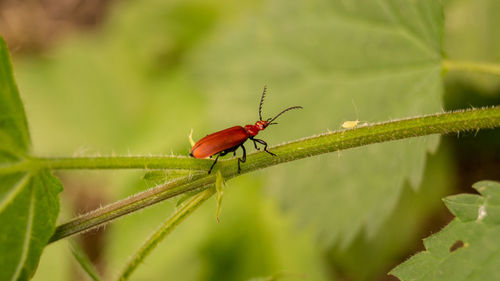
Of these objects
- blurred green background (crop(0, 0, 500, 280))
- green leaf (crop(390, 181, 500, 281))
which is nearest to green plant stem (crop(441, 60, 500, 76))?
blurred green background (crop(0, 0, 500, 280))

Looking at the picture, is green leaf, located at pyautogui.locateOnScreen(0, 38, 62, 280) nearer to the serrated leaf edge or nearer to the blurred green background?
the serrated leaf edge

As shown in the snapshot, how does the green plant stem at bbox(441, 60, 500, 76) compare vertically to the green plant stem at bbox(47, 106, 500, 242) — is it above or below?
above

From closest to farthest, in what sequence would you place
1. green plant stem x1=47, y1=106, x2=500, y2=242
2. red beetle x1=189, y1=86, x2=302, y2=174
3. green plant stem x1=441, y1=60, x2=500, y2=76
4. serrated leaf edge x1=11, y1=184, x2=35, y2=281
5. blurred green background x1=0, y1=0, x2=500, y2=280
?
1. serrated leaf edge x1=11, y1=184, x2=35, y2=281
2. green plant stem x1=47, y1=106, x2=500, y2=242
3. red beetle x1=189, y1=86, x2=302, y2=174
4. green plant stem x1=441, y1=60, x2=500, y2=76
5. blurred green background x1=0, y1=0, x2=500, y2=280

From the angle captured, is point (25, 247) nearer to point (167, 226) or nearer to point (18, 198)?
point (18, 198)

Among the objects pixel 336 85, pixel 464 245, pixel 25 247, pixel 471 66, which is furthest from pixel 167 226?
pixel 471 66

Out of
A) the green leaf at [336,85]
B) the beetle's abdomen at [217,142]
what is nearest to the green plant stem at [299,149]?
the beetle's abdomen at [217,142]

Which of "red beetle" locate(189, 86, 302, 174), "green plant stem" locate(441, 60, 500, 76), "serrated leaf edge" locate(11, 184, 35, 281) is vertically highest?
"green plant stem" locate(441, 60, 500, 76)
